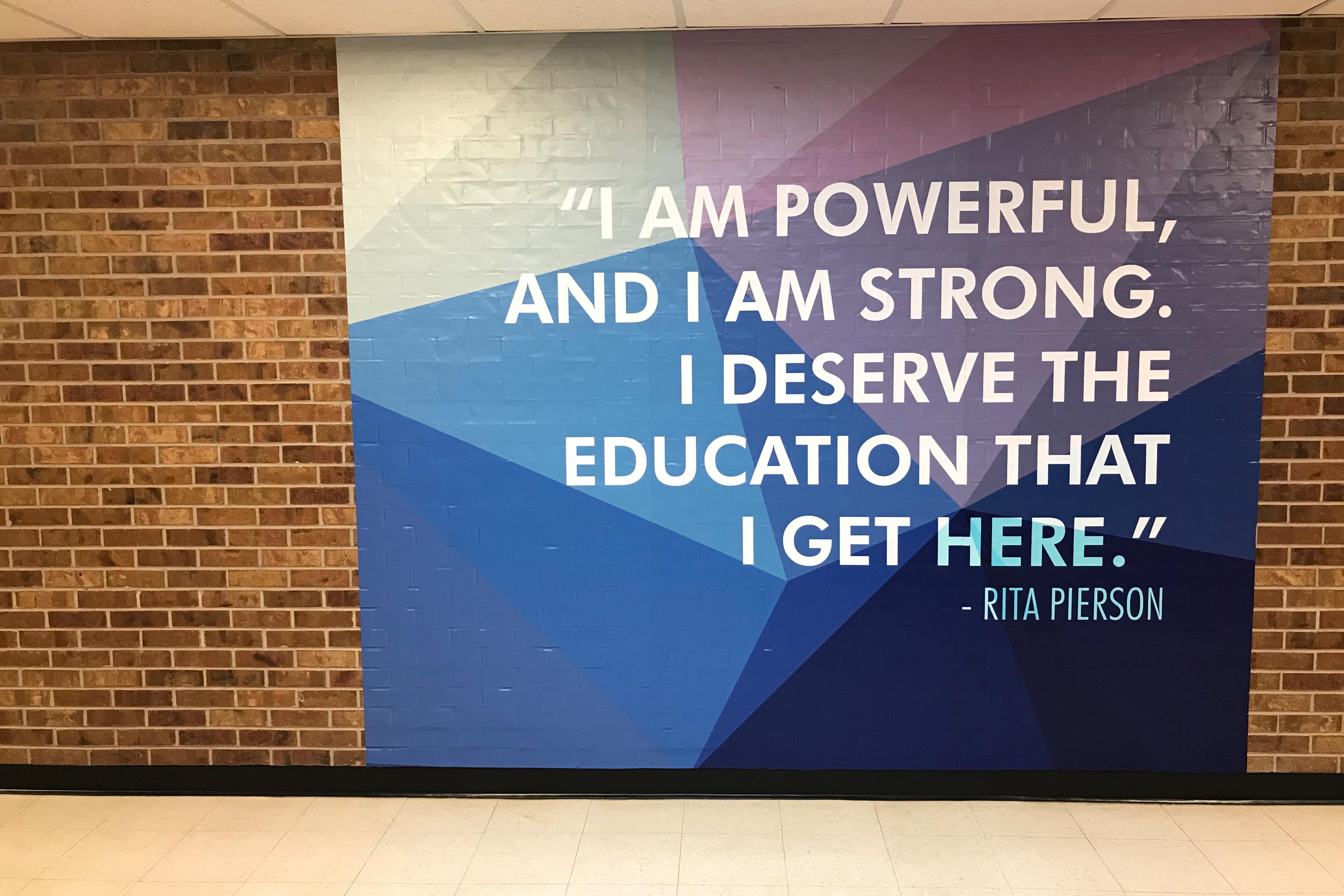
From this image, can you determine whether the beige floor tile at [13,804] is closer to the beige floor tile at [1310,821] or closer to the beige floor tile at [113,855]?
the beige floor tile at [113,855]

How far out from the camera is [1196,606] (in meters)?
3.36

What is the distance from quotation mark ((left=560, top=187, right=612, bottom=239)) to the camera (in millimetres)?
3309

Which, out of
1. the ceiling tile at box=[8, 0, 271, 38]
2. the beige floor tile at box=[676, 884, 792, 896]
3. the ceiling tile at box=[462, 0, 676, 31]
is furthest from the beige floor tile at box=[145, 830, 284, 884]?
the ceiling tile at box=[462, 0, 676, 31]

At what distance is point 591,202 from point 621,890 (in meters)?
2.32

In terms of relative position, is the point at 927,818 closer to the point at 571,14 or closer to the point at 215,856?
the point at 215,856

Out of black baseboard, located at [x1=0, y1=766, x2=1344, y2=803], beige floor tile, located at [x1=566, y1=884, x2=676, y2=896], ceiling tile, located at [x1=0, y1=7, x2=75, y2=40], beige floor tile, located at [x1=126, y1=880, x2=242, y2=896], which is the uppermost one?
ceiling tile, located at [x1=0, y1=7, x2=75, y2=40]

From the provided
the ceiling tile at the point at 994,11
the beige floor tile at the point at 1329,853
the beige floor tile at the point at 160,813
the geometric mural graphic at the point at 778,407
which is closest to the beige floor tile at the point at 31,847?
the beige floor tile at the point at 160,813

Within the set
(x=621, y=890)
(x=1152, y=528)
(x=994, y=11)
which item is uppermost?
(x=994, y=11)

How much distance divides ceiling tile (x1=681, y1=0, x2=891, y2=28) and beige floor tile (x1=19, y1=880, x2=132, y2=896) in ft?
11.1

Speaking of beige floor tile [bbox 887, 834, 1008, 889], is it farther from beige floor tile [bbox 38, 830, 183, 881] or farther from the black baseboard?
beige floor tile [bbox 38, 830, 183, 881]

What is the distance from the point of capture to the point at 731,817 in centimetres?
336

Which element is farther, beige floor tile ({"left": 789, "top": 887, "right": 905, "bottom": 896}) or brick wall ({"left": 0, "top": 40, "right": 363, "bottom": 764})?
brick wall ({"left": 0, "top": 40, "right": 363, "bottom": 764})

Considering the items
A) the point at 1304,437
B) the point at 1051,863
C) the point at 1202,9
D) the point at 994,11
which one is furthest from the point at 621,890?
the point at 1202,9

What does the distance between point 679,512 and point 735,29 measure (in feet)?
5.65
